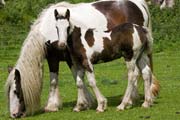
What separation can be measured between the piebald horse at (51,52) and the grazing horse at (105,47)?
0.37 meters

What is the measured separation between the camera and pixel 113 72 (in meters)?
18.3

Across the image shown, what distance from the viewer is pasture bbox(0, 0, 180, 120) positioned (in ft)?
37.6

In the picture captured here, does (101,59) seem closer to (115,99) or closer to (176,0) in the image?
(115,99)

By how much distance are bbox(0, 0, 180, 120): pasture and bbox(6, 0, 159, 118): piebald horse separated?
29cm

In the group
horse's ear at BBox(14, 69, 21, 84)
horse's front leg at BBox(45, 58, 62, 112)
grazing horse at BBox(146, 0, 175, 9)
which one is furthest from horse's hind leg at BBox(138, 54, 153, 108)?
grazing horse at BBox(146, 0, 175, 9)

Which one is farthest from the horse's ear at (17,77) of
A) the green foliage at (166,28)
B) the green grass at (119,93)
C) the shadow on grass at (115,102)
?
the green foliage at (166,28)

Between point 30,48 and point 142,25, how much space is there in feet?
8.52

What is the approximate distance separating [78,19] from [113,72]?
6.09m

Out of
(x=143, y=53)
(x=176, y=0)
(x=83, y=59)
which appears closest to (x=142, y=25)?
(x=143, y=53)

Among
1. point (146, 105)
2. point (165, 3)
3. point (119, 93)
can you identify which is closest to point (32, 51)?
point (146, 105)

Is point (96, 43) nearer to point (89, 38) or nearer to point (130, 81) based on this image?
point (89, 38)

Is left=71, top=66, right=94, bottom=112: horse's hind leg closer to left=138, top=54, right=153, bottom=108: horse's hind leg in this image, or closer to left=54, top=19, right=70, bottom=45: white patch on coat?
left=54, top=19, right=70, bottom=45: white patch on coat

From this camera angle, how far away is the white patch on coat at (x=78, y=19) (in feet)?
40.1

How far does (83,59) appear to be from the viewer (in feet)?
38.3
